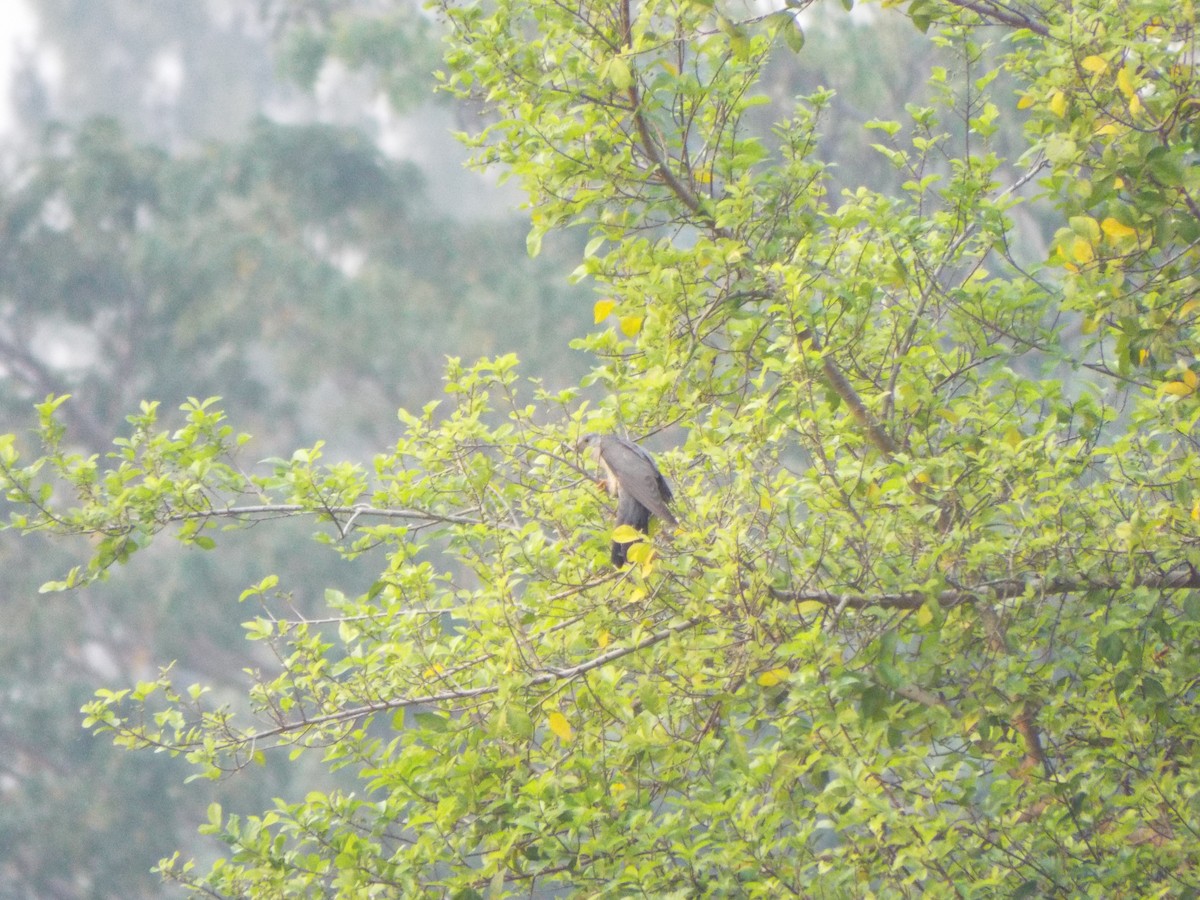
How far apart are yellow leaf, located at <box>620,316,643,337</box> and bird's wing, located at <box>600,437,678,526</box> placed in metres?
0.31

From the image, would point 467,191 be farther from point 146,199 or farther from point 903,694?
point 903,694

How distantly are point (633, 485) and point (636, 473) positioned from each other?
3 cm

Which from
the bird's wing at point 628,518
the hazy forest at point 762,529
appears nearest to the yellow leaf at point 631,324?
the hazy forest at point 762,529

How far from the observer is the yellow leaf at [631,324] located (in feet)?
11.2

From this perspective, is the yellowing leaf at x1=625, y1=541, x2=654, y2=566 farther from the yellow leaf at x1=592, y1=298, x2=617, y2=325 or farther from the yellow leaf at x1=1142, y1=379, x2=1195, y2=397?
the yellow leaf at x1=1142, y1=379, x2=1195, y2=397

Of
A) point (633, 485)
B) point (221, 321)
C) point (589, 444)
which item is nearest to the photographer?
point (633, 485)

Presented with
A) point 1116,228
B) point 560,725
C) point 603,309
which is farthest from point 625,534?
point 1116,228

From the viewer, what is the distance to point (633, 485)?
3.50 metres

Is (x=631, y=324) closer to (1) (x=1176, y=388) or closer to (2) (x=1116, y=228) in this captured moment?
(2) (x=1116, y=228)

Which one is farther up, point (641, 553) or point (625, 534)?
point (625, 534)

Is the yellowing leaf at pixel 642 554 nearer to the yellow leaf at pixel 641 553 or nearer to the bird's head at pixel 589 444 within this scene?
the yellow leaf at pixel 641 553

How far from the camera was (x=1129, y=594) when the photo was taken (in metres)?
3.06

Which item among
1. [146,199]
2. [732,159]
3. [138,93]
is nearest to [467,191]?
[138,93]

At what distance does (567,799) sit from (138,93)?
29.6m
